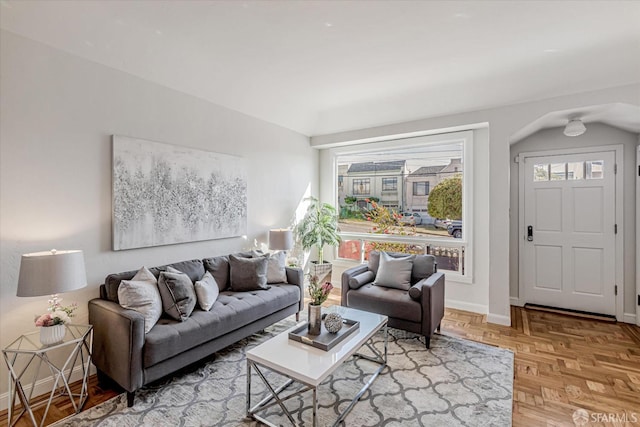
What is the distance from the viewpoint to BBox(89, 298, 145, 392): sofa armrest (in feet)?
7.07

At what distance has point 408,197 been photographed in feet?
16.0

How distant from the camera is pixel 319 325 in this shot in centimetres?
240

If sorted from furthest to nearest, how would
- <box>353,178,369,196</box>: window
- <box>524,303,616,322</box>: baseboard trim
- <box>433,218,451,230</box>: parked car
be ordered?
<box>353,178,369,196</box>: window < <box>433,218,451,230</box>: parked car < <box>524,303,616,322</box>: baseboard trim

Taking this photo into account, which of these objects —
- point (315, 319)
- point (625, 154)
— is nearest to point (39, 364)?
point (315, 319)

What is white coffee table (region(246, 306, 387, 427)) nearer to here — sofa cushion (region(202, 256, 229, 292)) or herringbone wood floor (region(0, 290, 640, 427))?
herringbone wood floor (region(0, 290, 640, 427))

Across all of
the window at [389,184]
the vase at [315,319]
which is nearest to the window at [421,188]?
the window at [389,184]

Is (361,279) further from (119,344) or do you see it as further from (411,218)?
(119,344)

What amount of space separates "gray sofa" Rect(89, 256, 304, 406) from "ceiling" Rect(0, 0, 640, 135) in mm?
1981

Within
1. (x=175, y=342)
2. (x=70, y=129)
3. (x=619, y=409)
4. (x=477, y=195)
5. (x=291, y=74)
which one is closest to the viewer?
(x=619, y=409)

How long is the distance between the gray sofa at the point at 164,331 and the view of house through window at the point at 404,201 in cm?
234

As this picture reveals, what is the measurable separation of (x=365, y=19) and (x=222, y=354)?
321 centimetres

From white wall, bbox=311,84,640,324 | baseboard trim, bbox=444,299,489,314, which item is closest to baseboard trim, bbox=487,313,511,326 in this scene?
white wall, bbox=311,84,640,324

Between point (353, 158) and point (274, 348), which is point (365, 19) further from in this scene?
point (353, 158)

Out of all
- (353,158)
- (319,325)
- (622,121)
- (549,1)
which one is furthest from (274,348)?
(622,121)
